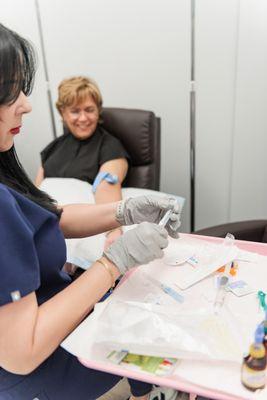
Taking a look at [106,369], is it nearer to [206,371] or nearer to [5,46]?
[206,371]

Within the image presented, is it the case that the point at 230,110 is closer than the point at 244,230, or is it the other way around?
the point at 244,230

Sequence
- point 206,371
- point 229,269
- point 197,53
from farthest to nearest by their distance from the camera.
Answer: point 197,53, point 229,269, point 206,371

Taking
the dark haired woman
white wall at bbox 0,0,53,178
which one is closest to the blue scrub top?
the dark haired woman

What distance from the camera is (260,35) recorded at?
6.45 ft

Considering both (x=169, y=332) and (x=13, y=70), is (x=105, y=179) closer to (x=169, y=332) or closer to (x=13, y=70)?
(x=13, y=70)

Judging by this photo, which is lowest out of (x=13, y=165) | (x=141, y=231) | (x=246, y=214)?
(x=246, y=214)

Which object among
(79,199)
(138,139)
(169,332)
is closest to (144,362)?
(169,332)

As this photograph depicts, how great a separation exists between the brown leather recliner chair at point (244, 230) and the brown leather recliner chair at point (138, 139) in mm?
538

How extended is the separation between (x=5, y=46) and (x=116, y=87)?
1563 millimetres

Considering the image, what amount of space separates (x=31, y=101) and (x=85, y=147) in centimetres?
69

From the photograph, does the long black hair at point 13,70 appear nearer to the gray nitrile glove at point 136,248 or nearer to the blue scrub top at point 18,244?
the blue scrub top at point 18,244

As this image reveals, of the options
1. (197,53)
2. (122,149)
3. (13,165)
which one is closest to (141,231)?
(13,165)

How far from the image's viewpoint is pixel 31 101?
2453 mm

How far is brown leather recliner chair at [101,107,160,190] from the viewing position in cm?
196
